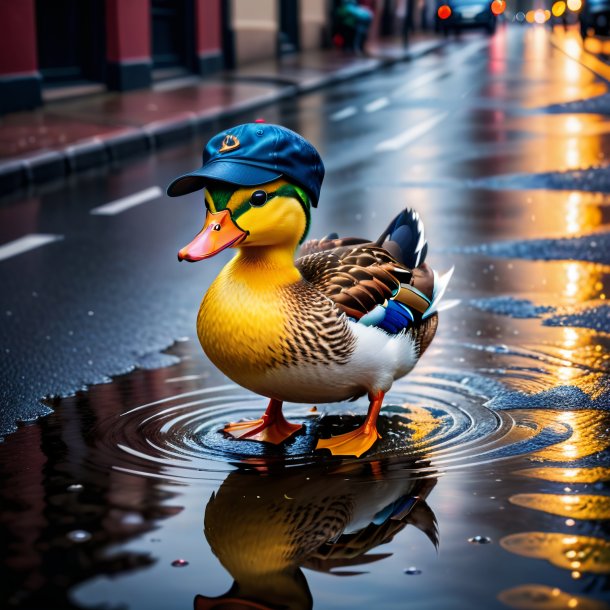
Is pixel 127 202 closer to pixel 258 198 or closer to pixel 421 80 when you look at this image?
pixel 258 198

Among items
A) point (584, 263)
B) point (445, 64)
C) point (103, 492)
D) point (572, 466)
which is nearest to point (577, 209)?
point (584, 263)

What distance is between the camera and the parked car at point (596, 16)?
32.9 metres

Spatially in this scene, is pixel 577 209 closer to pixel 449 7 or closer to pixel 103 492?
pixel 103 492

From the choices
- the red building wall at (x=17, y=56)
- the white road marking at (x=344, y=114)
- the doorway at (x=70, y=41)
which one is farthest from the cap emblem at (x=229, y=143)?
the doorway at (x=70, y=41)

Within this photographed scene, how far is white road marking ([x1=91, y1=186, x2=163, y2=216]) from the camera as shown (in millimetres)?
9227

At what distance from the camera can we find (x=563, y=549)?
2.98 meters

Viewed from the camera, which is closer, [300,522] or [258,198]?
[300,522]

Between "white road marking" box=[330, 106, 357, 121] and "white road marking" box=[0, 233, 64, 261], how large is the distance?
27.2 ft

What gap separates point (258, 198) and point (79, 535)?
1035mm

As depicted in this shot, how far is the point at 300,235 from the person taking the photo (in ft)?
12.1

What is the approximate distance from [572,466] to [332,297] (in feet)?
2.76

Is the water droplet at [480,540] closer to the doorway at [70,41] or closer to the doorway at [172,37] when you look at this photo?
the doorway at [70,41]

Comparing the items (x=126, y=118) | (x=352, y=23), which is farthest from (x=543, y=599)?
(x=352, y=23)

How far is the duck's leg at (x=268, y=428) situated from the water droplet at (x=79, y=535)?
857 millimetres
